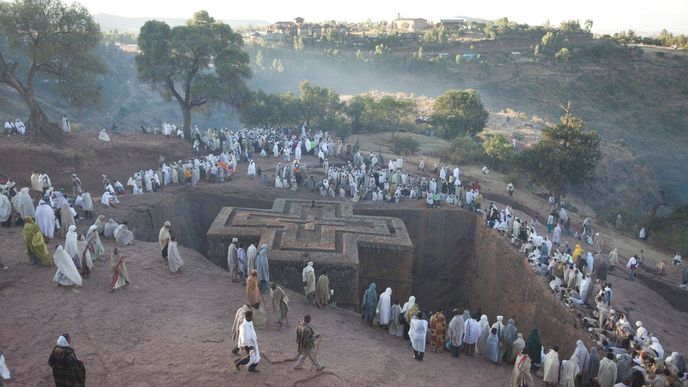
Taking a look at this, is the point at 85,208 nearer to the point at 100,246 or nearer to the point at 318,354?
the point at 100,246

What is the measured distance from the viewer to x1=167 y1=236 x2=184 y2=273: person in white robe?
12.1 m

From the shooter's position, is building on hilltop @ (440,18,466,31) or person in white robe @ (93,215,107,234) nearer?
person in white robe @ (93,215,107,234)

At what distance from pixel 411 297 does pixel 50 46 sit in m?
20.0

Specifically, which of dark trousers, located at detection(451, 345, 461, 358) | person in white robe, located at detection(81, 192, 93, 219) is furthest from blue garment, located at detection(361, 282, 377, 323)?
person in white robe, located at detection(81, 192, 93, 219)

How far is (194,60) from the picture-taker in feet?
91.9

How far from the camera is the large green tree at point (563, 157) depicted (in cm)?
2567

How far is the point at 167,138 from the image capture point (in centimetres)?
2750

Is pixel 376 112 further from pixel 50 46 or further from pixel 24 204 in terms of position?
pixel 24 204

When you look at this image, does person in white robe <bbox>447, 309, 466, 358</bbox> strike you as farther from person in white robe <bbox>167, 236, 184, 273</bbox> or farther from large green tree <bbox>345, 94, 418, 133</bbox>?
large green tree <bbox>345, 94, 418, 133</bbox>

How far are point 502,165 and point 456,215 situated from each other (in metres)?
12.4

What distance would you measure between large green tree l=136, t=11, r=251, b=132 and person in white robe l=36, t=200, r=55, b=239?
1622cm

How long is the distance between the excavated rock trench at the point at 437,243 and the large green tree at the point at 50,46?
29.0 ft

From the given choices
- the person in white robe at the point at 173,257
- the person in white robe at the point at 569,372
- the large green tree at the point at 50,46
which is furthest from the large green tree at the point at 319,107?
the person in white robe at the point at 569,372

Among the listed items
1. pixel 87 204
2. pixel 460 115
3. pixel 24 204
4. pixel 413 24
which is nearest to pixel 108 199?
pixel 87 204
